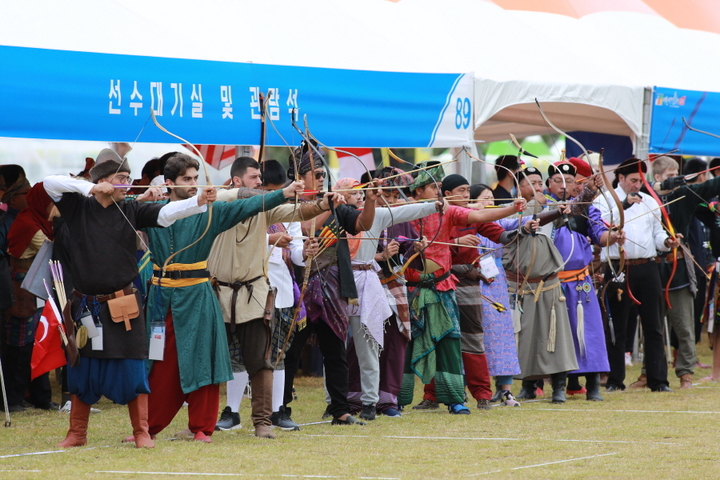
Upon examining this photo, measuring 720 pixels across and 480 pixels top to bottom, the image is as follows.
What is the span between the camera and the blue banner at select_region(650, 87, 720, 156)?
845 cm

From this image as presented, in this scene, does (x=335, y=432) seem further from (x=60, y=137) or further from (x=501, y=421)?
(x=60, y=137)

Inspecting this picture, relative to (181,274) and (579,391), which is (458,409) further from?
(181,274)

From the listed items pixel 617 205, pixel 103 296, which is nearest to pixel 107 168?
pixel 103 296

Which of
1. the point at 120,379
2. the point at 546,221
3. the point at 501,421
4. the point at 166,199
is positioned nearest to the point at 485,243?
the point at 546,221

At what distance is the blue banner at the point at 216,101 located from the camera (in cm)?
602

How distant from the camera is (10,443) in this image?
525 cm

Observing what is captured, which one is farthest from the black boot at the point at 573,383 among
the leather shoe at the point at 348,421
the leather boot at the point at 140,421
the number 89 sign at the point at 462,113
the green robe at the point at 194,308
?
the leather boot at the point at 140,421

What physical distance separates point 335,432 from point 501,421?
111 cm

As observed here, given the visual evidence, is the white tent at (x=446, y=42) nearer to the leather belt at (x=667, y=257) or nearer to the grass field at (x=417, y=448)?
the leather belt at (x=667, y=257)

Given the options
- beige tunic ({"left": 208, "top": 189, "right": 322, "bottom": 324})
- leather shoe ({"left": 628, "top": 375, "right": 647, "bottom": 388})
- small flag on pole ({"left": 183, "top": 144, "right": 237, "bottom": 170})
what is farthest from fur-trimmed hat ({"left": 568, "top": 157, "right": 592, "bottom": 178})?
small flag on pole ({"left": 183, "top": 144, "right": 237, "bottom": 170})

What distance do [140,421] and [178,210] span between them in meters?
1.04

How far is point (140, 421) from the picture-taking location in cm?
488

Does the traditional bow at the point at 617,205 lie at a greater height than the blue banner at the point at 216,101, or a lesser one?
lesser

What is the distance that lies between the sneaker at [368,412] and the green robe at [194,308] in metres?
1.23
